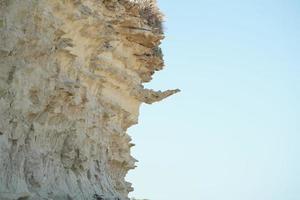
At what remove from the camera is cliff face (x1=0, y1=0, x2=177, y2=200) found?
974 cm

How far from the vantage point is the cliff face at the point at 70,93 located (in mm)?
9742

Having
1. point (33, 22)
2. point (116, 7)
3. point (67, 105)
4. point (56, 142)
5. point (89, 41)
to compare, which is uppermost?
point (116, 7)

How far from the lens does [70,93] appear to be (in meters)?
11.4

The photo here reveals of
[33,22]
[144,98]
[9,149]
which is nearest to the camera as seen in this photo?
[9,149]

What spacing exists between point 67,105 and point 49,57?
1.28 m

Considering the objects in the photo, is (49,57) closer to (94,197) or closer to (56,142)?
(56,142)

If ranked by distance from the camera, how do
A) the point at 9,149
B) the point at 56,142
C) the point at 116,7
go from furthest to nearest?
the point at 116,7, the point at 56,142, the point at 9,149

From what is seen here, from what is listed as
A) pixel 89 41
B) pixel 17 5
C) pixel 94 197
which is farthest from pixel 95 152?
pixel 17 5

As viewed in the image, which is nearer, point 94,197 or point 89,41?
point 94,197

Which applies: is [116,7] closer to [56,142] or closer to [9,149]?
[56,142]

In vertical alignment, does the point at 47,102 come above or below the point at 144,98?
below

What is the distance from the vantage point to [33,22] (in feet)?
33.9

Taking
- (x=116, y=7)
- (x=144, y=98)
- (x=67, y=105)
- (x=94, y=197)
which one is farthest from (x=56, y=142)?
(x=144, y=98)

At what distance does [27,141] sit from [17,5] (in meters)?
2.54
